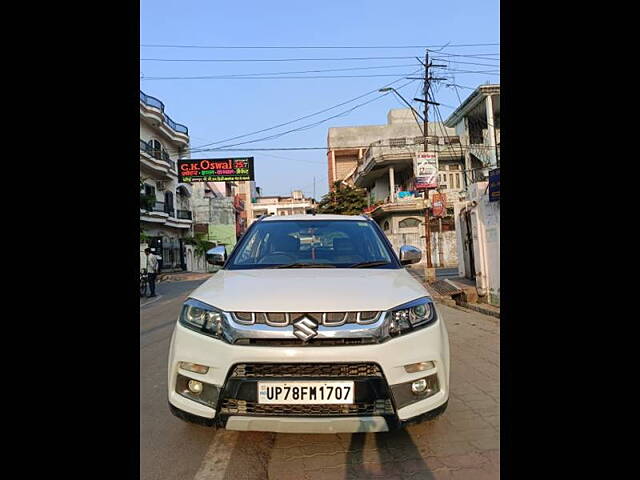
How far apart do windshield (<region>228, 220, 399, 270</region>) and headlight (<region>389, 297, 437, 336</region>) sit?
749mm

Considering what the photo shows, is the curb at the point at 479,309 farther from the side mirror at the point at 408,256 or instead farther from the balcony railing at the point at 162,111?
the balcony railing at the point at 162,111

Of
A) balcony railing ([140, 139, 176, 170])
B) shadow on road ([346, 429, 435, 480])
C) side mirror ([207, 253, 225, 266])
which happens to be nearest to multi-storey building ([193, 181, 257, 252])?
balcony railing ([140, 139, 176, 170])

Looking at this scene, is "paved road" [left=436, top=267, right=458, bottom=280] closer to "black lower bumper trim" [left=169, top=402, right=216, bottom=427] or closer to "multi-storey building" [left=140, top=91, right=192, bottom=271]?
"black lower bumper trim" [left=169, top=402, right=216, bottom=427]

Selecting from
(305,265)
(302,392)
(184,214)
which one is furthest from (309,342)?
(184,214)

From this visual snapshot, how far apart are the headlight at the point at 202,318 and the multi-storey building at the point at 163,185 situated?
26.7 metres

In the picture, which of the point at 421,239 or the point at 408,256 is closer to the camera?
the point at 408,256

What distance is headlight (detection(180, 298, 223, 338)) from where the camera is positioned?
2.30 m

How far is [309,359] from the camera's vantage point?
6.95 ft

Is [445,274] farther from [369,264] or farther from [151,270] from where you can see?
[369,264]

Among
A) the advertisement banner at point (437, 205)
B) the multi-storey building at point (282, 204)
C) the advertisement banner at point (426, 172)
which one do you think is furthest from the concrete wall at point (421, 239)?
the multi-storey building at point (282, 204)

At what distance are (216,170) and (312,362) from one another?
28.0 m
